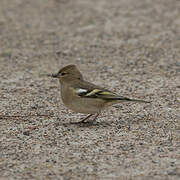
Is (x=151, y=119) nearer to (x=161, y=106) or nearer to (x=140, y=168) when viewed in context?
(x=161, y=106)

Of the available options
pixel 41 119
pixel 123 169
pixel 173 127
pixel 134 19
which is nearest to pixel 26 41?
pixel 134 19

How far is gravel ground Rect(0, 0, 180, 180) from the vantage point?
5.82m

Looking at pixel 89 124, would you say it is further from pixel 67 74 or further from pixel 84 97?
pixel 67 74

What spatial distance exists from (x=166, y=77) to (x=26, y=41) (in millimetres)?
4514

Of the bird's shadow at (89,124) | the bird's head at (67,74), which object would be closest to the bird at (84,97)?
the bird's head at (67,74)

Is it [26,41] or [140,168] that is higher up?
[26,41]

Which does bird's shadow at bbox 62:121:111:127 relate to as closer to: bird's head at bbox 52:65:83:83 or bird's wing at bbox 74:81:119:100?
bird's wing at bbox 74:81:119:100

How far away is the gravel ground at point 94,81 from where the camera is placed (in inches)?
229

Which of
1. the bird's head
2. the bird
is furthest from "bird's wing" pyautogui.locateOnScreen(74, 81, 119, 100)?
the bird's head

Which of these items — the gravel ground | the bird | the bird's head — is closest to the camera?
the gravel ground

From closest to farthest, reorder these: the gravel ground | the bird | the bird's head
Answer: the gravel ground
the bird
the bird's head

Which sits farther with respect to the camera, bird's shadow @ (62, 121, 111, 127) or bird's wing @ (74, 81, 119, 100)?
bird's shadow @ (62, 121, 111, 127)

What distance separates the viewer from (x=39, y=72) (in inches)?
410

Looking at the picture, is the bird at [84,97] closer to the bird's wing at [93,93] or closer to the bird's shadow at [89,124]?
the bird's wing at [93,93]
